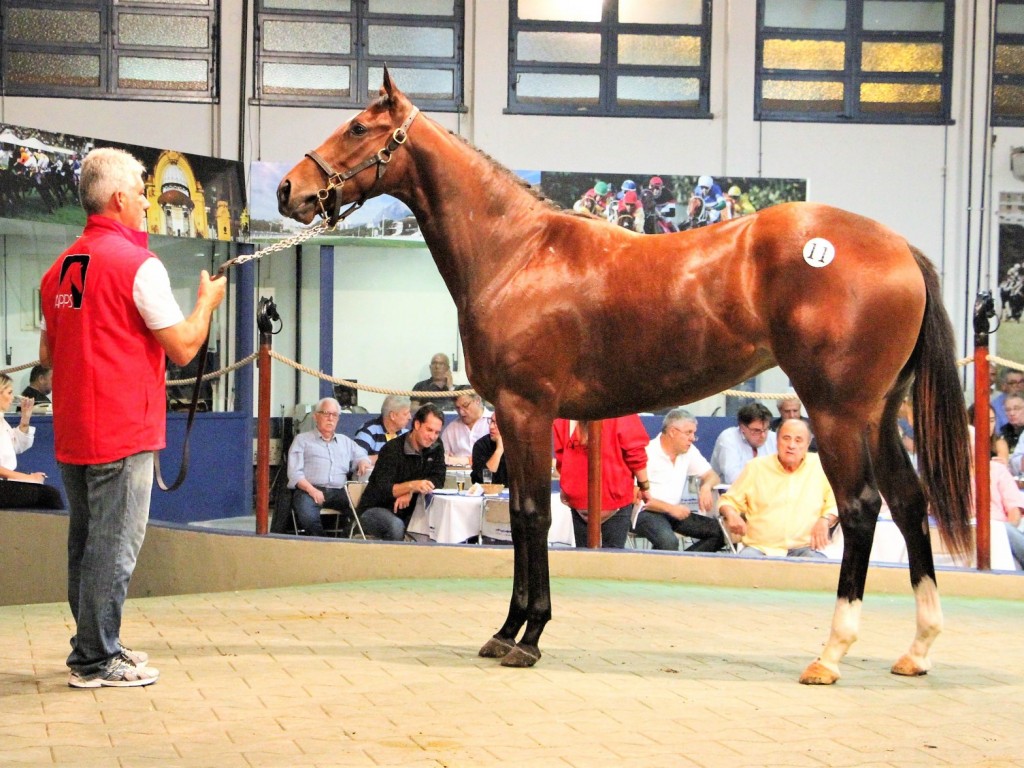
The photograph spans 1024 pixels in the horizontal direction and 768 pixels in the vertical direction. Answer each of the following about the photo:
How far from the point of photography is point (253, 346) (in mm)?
12859

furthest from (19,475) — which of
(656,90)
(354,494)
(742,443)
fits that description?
(656,90)

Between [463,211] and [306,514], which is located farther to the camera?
[306,514]

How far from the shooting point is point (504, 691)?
12.9 ft

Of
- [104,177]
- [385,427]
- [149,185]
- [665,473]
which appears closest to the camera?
[104,177]

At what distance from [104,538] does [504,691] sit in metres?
1.29

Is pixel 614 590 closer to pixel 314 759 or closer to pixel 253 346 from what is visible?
pixel 314 759

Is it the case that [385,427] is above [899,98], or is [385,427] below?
below

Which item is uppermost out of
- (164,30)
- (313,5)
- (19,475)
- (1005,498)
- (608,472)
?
(313,5)

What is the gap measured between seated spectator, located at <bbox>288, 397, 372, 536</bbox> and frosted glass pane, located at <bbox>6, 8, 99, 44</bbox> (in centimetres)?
591

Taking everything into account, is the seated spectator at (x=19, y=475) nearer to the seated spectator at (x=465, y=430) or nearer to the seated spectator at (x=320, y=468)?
the seated spectator at (x=320, y=468)

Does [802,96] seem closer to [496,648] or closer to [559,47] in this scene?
[559,47]

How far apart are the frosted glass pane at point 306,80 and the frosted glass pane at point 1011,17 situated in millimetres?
7001

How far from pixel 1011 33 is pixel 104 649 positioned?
42.0ft

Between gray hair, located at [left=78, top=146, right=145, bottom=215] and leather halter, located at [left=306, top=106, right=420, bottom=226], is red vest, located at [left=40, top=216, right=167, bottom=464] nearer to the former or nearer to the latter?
gray hair, located at [left=78, top=146, right=145, bottom=215]
